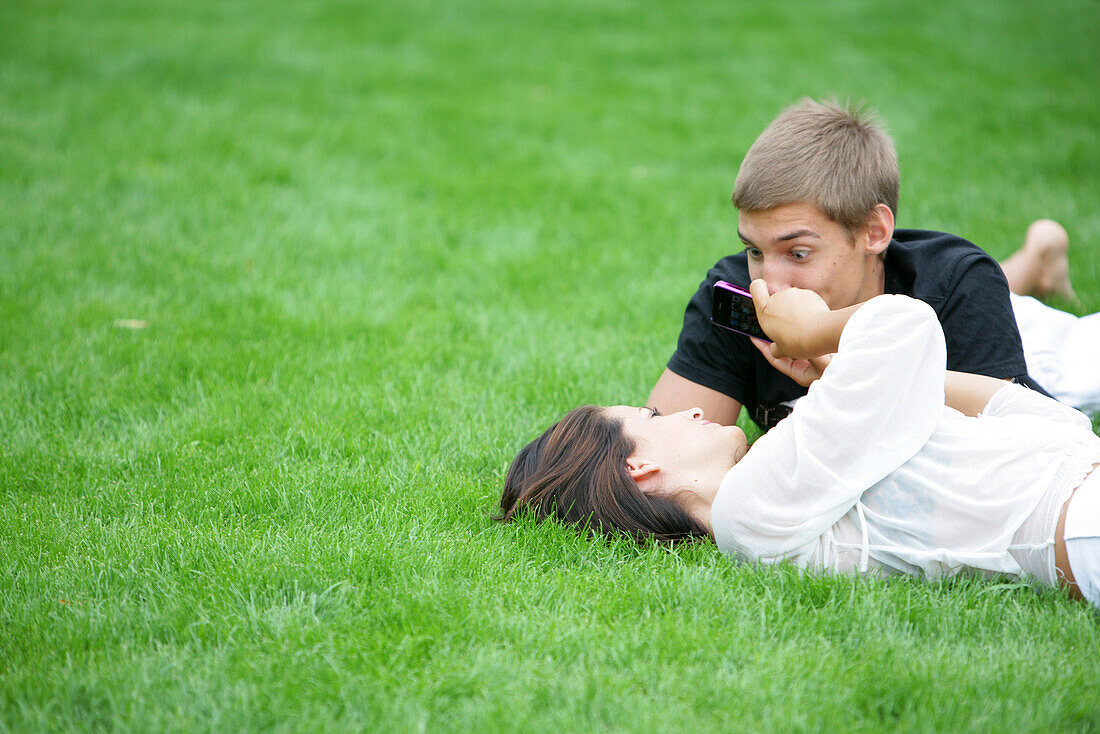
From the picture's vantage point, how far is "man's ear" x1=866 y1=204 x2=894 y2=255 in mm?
3137

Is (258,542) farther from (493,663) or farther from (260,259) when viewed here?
(260,259)

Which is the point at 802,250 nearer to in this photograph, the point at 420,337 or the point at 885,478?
the point at 885,478

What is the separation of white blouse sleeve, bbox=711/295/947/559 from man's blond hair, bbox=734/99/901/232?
0.68m

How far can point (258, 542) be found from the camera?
278cm

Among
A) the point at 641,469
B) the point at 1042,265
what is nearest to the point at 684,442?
the point at 641,469

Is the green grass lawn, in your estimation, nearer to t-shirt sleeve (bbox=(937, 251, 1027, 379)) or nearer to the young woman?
the young woman

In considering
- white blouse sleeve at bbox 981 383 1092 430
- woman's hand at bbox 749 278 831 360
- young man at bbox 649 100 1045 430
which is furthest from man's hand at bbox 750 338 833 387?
white blouse sleeve at bbox 981 383 1092 430

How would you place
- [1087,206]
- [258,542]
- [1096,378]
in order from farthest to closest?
[1087,206]
[1096,378]
[258,542]

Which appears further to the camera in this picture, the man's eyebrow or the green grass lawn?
the man's eyebrow

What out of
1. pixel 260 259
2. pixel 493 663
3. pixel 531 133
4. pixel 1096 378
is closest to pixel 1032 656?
pixel 493 663

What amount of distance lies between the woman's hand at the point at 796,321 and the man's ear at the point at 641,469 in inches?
20.6

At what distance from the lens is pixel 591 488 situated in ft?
9.18

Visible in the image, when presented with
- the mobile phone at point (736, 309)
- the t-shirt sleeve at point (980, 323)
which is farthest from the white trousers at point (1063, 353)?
the mobile phone at point (736, 309)

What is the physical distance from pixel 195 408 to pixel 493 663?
2.06 m
